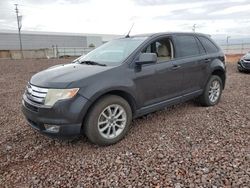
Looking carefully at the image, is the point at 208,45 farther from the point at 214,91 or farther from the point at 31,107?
the point at 31,107

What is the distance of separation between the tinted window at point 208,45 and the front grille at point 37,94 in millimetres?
3639

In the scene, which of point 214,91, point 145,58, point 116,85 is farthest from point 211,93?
point 116,85

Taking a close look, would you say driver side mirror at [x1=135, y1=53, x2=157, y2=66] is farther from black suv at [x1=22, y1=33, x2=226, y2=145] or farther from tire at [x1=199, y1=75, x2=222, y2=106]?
tire at [x1=199, y1=75, x2=222, y2=106]

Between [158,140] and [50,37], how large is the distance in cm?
5441

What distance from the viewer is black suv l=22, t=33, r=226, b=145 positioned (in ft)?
11.0

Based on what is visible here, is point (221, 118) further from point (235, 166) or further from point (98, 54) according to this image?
point (98, 54)

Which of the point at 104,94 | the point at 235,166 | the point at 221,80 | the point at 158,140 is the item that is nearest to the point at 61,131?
the point at 104,94

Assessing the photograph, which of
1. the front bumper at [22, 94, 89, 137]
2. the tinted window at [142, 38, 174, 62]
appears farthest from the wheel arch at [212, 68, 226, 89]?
the front bumper at [22, 94, 89, 137]

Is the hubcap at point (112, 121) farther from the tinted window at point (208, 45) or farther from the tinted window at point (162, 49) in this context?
the tinted window at point (208, 45)

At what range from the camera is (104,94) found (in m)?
3.61

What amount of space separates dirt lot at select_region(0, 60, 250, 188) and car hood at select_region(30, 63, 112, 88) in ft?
3.33

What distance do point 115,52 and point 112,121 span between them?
1.34 m

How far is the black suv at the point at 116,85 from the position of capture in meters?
→ 3.35

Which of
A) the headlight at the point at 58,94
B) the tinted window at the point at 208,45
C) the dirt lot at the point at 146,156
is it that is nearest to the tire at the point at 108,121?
the dirt lot at the point at 146,156
